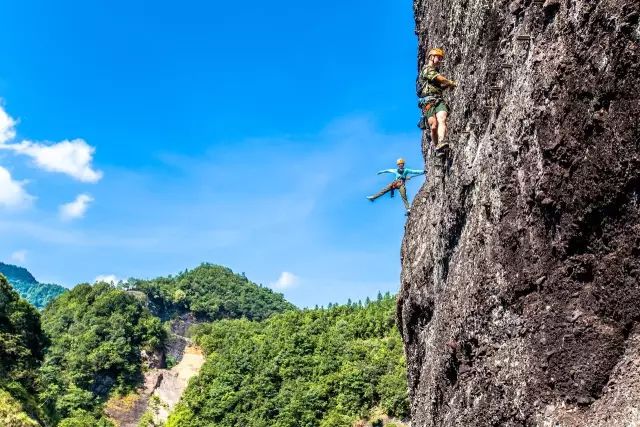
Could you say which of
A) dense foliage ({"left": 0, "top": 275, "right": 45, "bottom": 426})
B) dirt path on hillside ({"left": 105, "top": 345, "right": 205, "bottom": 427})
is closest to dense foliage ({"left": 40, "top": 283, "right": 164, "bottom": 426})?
dirt path on hillside ({"left": 105, "top": 345, "right": 205, "bottom": 427})

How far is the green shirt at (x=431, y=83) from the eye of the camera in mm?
10203

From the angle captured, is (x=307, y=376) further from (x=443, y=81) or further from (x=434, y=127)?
(x=443, y=81)

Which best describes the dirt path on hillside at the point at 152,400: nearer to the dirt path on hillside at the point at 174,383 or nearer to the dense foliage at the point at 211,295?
the dirt path on hillside at the point at 174,383

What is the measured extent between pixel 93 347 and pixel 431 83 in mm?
77061

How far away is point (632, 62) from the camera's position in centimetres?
612

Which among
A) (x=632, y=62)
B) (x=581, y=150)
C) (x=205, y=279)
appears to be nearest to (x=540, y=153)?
(x=581, y=150)

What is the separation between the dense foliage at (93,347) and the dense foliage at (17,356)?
39.2 feet

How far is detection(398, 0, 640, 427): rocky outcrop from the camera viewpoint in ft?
21.1

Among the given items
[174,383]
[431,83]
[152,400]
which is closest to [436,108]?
[431,83]

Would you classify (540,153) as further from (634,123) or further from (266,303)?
(266,303)

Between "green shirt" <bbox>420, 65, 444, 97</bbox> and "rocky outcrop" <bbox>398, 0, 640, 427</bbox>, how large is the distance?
44cm

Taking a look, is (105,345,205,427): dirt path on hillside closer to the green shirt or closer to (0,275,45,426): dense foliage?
(0,275,45,426): dense foliage

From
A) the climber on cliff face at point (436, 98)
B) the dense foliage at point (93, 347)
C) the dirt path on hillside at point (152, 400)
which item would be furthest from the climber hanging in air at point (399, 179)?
the dirt path on hillside at point (152, 400)

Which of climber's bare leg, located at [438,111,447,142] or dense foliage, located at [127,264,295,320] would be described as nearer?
climber's bare leg, located at [438,111,447,142]
